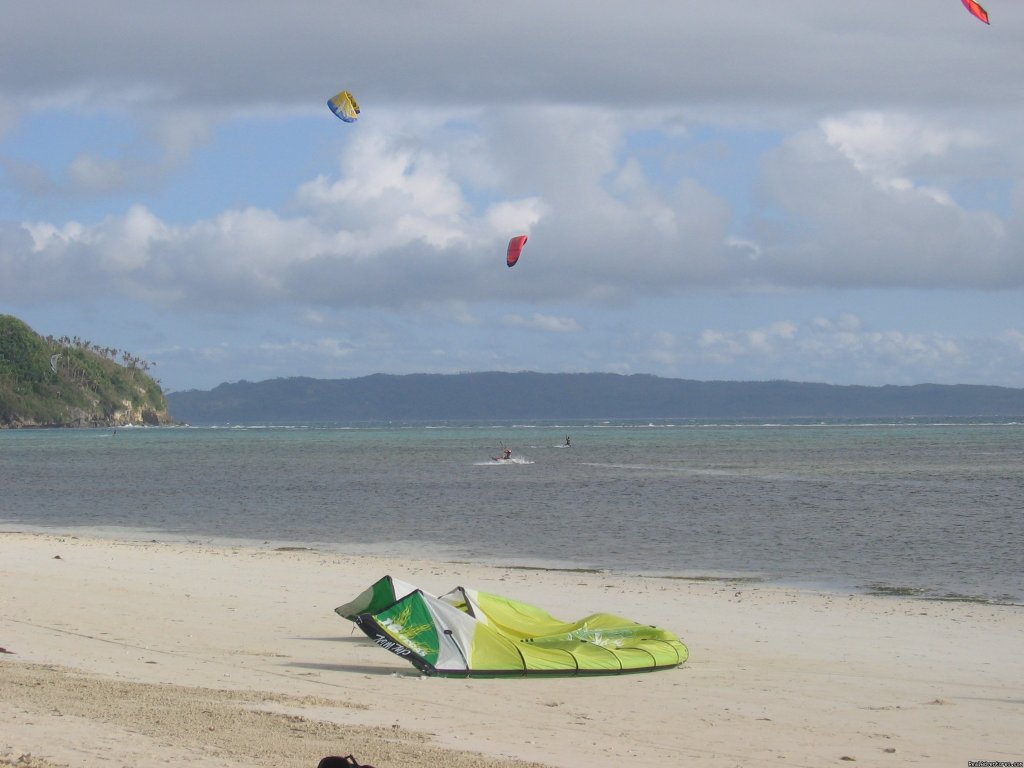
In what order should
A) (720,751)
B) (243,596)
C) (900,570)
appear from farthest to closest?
(900,570), (243,596), (720,751)

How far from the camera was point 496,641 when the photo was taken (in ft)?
39.4

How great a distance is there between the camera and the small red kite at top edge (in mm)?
14773

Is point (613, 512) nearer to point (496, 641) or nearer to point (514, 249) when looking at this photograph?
point (514, 249)

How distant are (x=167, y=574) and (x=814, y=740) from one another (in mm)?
13163

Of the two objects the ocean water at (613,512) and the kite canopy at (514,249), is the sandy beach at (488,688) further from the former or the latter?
the kite canopy at (514,249)

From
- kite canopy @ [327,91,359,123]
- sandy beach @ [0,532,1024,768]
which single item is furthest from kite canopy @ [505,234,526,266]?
sandy beach @ [0,532,1024,768]

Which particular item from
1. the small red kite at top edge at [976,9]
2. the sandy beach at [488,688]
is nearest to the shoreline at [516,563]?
the sandy beach at [488,688]

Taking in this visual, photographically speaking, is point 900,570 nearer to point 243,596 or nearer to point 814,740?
point 243,596

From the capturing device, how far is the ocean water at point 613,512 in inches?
931

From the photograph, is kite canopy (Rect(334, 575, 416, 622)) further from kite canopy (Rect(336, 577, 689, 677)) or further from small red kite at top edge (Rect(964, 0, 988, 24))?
small red kite at top edge (Rect(964, 0, 988, 24))

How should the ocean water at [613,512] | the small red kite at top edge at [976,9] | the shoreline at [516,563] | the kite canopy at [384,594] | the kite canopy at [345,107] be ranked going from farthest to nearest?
the kite canopy at [345,107], the ocean water at [613,512], the shoreline at [516,563], the small red kite at top edge at [976,9], the kite canopy at [384,594]

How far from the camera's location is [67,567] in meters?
20.3

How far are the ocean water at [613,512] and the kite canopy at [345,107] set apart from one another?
10260mm

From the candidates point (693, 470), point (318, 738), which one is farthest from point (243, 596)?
point (693, 470)
